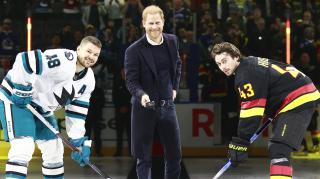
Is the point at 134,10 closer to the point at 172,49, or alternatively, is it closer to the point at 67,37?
the point at 67,37

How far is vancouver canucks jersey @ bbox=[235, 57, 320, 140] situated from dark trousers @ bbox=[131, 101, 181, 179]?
2.86 ft

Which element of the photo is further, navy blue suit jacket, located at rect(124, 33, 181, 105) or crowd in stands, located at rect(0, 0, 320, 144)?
crowd in stands, located at rect(0, 0, 320, 144)

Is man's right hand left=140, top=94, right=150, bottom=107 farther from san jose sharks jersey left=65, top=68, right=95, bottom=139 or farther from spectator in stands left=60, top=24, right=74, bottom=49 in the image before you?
spectator in stands left=60, top=24, right=74, bottom=49

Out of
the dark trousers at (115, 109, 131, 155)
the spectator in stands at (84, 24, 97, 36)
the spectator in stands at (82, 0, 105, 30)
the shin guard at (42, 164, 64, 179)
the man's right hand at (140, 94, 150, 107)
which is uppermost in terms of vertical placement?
the spectator in stands at (82, 0, 105, 30)

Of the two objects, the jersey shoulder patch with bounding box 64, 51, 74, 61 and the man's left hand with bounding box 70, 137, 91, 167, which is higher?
the jersey shoulder patch with bounding box 64, 51, 74, 61

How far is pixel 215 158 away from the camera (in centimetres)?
1130

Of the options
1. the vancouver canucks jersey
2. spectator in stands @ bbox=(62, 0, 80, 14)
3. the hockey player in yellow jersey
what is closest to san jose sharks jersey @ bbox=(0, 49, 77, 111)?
the hockey player in yellow jersey

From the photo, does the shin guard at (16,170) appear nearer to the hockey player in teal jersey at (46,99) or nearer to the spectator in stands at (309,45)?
the hockey player in teal jersey at (46,99)

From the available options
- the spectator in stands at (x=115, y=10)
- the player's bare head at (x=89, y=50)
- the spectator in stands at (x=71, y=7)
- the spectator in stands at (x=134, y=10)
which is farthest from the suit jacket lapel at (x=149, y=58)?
the spectator in stands at (x=71, y=7)

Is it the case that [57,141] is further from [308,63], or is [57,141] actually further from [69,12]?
[69,12]

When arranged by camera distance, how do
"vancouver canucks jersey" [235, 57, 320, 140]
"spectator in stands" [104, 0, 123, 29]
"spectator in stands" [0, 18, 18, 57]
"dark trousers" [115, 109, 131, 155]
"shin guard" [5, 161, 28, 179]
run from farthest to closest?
1. "spectator in stands" [104, 0, 123, 29]
2. "spectator in stands" [0, 18, 18, 57]
3. "dark trousers" [115, 109, 131, 155]
4. "shin guard" [5, 161, 28, 179]
5. "vancouver canucks jersey" [235, 57, 320, 140]

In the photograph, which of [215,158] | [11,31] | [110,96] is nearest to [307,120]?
[215,158]

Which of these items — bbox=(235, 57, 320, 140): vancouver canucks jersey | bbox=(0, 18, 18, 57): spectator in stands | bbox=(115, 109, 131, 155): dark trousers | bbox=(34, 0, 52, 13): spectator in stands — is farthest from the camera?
bbox=(34, 0, 52, 13): spectator in stands

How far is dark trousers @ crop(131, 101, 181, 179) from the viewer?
6926 millimetres
